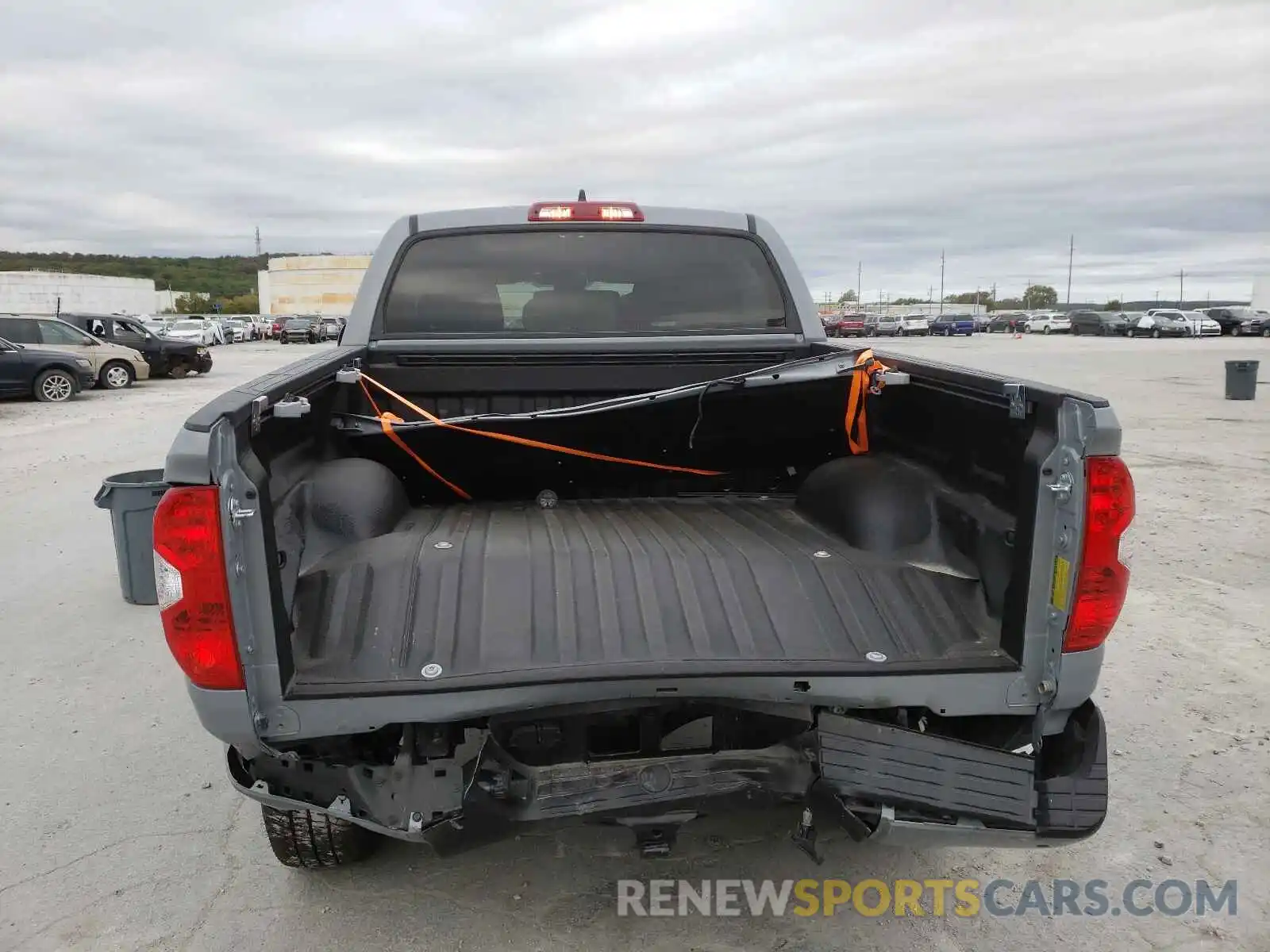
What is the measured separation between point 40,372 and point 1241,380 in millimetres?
21818

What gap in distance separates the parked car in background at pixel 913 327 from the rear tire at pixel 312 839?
183 feet

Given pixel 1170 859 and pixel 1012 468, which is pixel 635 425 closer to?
pixel 1012 468

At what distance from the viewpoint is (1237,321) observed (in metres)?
48.3

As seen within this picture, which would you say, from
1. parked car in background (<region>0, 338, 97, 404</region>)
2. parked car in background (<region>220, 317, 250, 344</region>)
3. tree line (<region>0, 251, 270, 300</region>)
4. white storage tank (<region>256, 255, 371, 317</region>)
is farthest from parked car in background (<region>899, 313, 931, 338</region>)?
tree line (<region>0, 251, 270, 300</region>)

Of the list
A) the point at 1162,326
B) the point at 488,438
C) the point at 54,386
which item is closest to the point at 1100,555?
the point at 488,438

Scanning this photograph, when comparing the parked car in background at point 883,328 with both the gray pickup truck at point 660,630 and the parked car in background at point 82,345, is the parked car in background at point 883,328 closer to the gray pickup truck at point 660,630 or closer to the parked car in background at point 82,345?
the parked car in background at point 82,345

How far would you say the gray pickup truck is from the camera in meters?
2.26

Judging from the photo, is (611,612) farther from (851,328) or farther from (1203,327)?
(851,328)

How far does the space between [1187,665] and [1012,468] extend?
2.86m

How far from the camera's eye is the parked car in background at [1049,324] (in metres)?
59.8

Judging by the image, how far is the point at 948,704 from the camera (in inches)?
94.2

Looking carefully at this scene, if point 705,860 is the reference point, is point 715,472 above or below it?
above

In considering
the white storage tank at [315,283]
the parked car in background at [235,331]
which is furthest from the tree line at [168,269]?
Result: the parked car in background at [235,331]

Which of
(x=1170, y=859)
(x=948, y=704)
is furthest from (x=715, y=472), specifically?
(x=1170, y=859)
